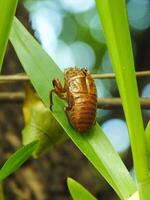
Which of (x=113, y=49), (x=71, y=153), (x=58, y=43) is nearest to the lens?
(x=113, y=49)

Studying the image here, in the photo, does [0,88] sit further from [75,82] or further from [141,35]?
[141,35]

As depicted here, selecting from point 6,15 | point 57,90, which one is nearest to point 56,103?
point 57,90

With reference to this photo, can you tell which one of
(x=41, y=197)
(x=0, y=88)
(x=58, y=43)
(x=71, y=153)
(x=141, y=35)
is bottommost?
(x=41, y=197)

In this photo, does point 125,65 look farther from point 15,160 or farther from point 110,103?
point 110,103

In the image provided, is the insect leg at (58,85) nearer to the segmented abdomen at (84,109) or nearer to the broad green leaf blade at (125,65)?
the segmented abdomen at (84,109)

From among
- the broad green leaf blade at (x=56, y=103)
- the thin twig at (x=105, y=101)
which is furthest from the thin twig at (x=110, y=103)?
the broad green leaf blade at (x=56, y=103)

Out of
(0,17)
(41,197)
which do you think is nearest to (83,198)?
(0,17)
